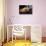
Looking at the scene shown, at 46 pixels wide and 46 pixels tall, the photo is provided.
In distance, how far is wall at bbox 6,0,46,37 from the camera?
2.34 metres

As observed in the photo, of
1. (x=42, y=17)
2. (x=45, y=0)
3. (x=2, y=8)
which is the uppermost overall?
(x=45, y=0)

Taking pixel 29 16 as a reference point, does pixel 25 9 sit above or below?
above

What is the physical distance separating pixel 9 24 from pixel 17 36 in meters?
0.27

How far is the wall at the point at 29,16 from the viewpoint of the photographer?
2340 mm

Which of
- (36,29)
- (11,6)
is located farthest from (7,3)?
(36,29)

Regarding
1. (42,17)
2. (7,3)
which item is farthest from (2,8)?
(42,17)

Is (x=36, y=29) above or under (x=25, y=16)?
under

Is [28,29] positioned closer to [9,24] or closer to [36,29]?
[36,29]

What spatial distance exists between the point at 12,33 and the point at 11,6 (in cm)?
51

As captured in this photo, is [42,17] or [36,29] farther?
[42,17]

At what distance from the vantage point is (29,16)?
92.7 inches

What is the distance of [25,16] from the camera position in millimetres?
2355

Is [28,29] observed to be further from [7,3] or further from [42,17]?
[7,3]

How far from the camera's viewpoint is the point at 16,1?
2338 millimetres
